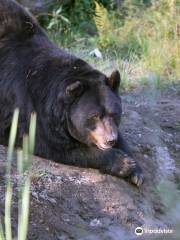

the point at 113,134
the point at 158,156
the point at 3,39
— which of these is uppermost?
the point at 3,39

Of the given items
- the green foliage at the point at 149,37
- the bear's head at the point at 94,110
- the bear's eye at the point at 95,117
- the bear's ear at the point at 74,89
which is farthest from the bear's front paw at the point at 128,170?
the green foliage at the point at 149,37

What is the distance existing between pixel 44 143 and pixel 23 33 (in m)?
1.21

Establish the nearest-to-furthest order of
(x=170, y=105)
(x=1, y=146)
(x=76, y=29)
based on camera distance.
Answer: (x=1, y=146)
(x=170, y=105)
(x=76, y=29)

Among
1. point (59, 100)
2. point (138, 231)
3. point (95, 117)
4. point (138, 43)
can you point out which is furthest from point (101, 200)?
point (138, 43)

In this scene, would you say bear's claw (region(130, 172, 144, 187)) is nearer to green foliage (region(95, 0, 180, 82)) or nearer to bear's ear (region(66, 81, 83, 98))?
bear's ear (region(66, 81, 83, 98))

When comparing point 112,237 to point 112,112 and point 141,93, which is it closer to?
point 112,112

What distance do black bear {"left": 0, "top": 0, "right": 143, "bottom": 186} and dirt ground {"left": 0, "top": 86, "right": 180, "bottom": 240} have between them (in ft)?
0.56

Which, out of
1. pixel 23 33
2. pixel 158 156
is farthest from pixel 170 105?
pixel 23 33

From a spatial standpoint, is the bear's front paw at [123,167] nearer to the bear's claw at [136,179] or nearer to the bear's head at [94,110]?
the bear's claw at [136,179]

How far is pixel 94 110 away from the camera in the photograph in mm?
6352

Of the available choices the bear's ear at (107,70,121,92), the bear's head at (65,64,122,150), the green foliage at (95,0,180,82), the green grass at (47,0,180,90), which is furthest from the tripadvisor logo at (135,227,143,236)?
the green foliage at (95,0,180,82)

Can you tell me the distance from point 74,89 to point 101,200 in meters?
1.04

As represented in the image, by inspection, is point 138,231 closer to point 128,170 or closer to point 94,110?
point 128,170

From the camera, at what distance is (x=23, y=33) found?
7141 millimetres
